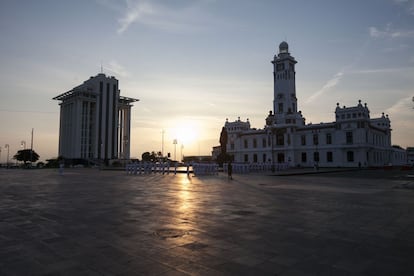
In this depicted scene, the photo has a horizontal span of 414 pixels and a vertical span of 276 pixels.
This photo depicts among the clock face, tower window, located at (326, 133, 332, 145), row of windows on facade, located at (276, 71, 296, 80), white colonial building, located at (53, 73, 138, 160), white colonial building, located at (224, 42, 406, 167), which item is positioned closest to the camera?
white colonial building, located at (224, 42, 406, 167)

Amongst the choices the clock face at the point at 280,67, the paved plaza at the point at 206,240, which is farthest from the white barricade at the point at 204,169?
the clock face at the point at 280,67

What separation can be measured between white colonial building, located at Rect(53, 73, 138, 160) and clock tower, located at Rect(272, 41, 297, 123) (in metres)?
56.9

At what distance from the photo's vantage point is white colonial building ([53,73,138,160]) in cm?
9669

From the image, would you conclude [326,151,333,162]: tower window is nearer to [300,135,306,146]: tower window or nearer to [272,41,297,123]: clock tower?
[300,135,306,146]: tower window

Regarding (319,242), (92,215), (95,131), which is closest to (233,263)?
(319,242)

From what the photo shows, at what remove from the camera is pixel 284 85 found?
261ft

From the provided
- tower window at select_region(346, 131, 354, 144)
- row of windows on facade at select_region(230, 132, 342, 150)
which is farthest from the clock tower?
tower window at select_region(346, 131, 354, 144)

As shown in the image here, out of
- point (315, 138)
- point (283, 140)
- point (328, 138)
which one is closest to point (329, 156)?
point (328, 138)

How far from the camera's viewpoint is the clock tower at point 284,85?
259 feet

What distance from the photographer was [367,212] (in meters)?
9.17

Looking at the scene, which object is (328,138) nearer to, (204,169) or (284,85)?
(284,85)

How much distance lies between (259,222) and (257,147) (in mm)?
73131

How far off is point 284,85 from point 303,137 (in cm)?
1636

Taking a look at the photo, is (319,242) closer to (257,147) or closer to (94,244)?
(94,244)
